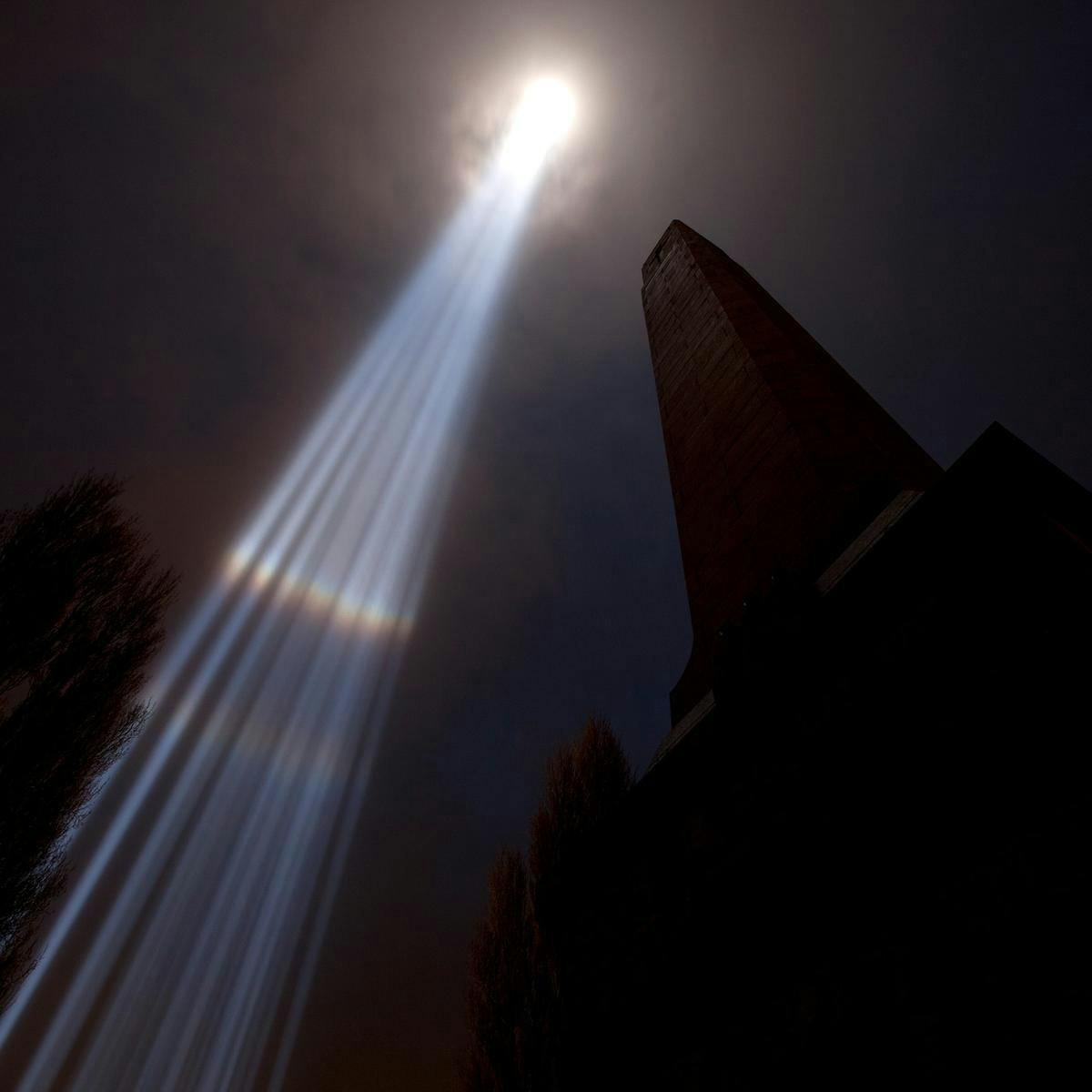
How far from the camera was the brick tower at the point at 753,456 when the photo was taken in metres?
3.55

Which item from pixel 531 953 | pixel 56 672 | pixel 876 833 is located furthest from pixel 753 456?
pixel 56 672

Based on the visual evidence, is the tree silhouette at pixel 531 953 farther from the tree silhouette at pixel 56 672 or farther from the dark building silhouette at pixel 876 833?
the tree silhouette at pixel 56 672

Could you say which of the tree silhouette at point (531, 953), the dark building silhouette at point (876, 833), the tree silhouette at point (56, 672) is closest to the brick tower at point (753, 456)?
the dark building silhouette at point (876, 833)

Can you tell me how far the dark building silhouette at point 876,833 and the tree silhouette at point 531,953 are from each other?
112 inches

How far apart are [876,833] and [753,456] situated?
9.27 feet

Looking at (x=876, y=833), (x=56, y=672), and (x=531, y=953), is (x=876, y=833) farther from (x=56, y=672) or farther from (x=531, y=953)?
(x=56, y=672)

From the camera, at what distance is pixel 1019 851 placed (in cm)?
161

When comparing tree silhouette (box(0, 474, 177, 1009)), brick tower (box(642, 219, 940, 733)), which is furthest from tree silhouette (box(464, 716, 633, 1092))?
tree silhouette (box(0, 474, 177, 1009))

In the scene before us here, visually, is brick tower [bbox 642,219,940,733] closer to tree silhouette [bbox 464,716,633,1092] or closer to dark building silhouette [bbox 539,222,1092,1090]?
dark building silhouette [bbox 539,222,1092,1090]

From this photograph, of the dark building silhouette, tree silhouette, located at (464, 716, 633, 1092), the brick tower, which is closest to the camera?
the dark building silhouette

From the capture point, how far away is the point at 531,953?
8.02 metres

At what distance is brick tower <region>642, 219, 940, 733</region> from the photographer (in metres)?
3.55

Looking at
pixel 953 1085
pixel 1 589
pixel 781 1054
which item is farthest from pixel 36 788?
pixel 953 1085

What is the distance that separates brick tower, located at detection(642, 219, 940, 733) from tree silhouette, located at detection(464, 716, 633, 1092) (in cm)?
266
